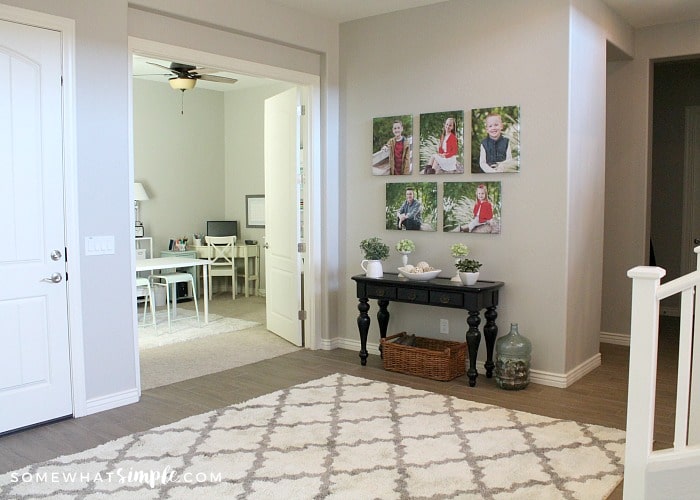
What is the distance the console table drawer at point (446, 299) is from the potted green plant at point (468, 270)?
0.12 m

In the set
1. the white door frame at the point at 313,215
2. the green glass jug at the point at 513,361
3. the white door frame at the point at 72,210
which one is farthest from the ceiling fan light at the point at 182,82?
the green glass jug at the point at 513,361

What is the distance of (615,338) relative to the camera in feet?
20.1

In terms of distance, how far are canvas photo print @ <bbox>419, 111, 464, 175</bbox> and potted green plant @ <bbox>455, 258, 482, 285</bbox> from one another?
73 centimetres

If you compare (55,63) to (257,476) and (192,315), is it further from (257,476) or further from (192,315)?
(192,315)

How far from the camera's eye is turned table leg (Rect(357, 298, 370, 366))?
17.2 feet

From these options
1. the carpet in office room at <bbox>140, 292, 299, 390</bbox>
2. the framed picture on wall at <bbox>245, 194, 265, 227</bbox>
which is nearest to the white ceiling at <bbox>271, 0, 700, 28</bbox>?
the carpet in office room at <bbox>140, 292, 299, 390</bbox>

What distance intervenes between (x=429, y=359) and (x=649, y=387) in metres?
2.47

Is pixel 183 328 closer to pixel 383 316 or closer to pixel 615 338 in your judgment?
pixel 383 316

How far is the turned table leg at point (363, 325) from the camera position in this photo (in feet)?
17.2

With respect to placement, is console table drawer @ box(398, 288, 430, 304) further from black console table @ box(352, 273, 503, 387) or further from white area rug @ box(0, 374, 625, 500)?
white area rug @ box(0, 374, 625, 500)

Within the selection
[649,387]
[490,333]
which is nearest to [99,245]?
[490,333]

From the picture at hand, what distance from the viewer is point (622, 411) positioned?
412cm

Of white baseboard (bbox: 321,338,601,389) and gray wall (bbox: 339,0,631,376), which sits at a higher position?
gray wall (bbox: 339,0,631,376)

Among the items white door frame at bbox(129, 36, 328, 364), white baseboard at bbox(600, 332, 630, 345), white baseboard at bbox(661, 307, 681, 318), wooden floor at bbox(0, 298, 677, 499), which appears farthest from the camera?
white baseboard at bbox(661, 307, 681, 318)
